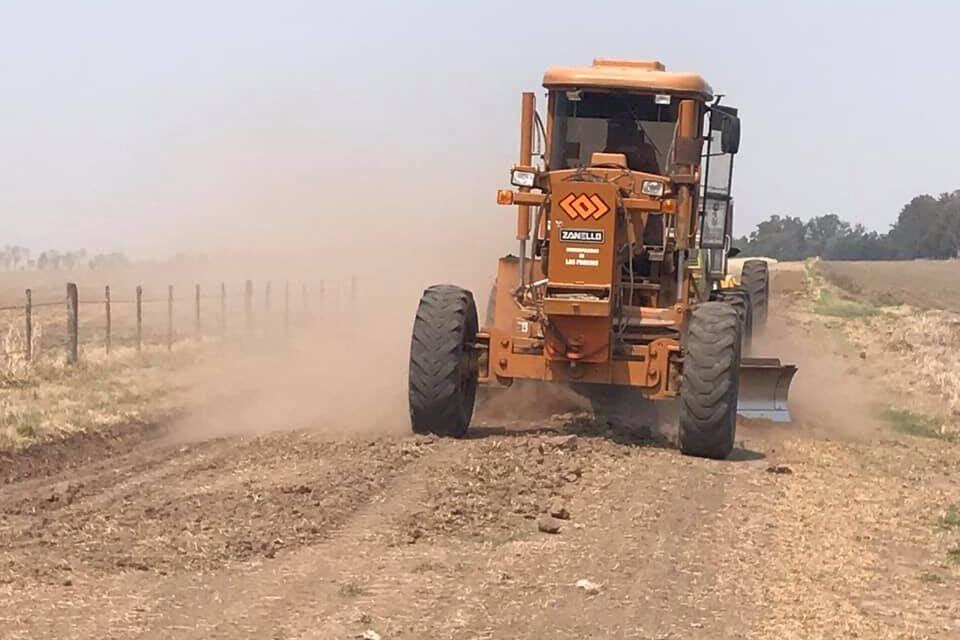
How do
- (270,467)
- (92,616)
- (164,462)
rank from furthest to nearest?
1. (164,462)
2. (270,467)
3. (92,616)

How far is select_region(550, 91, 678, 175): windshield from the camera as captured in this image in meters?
14.5

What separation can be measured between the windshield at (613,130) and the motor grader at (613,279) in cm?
1

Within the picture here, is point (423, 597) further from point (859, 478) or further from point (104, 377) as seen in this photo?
point (104, 377)

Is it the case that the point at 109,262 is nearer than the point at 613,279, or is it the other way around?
the point at 613,279

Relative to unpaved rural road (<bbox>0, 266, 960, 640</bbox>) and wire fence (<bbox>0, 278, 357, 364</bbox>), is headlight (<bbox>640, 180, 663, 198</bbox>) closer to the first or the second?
unpaved rural road (<bbox>0, 266, 960, 640</bbox>)

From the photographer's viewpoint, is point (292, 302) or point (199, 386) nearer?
point (199, 386)

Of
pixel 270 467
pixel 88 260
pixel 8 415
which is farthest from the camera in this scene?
pixel 88 260

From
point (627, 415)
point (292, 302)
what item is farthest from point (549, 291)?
point (292, 302)

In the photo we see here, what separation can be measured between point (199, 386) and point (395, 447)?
732cm

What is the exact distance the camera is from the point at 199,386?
63.5 feet

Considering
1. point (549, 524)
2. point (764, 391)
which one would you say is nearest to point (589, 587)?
point (549, 524)

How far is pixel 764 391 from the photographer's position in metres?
15.1

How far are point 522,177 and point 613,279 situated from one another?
1.32m

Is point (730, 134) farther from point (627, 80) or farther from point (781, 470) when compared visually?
point (781, 470)
